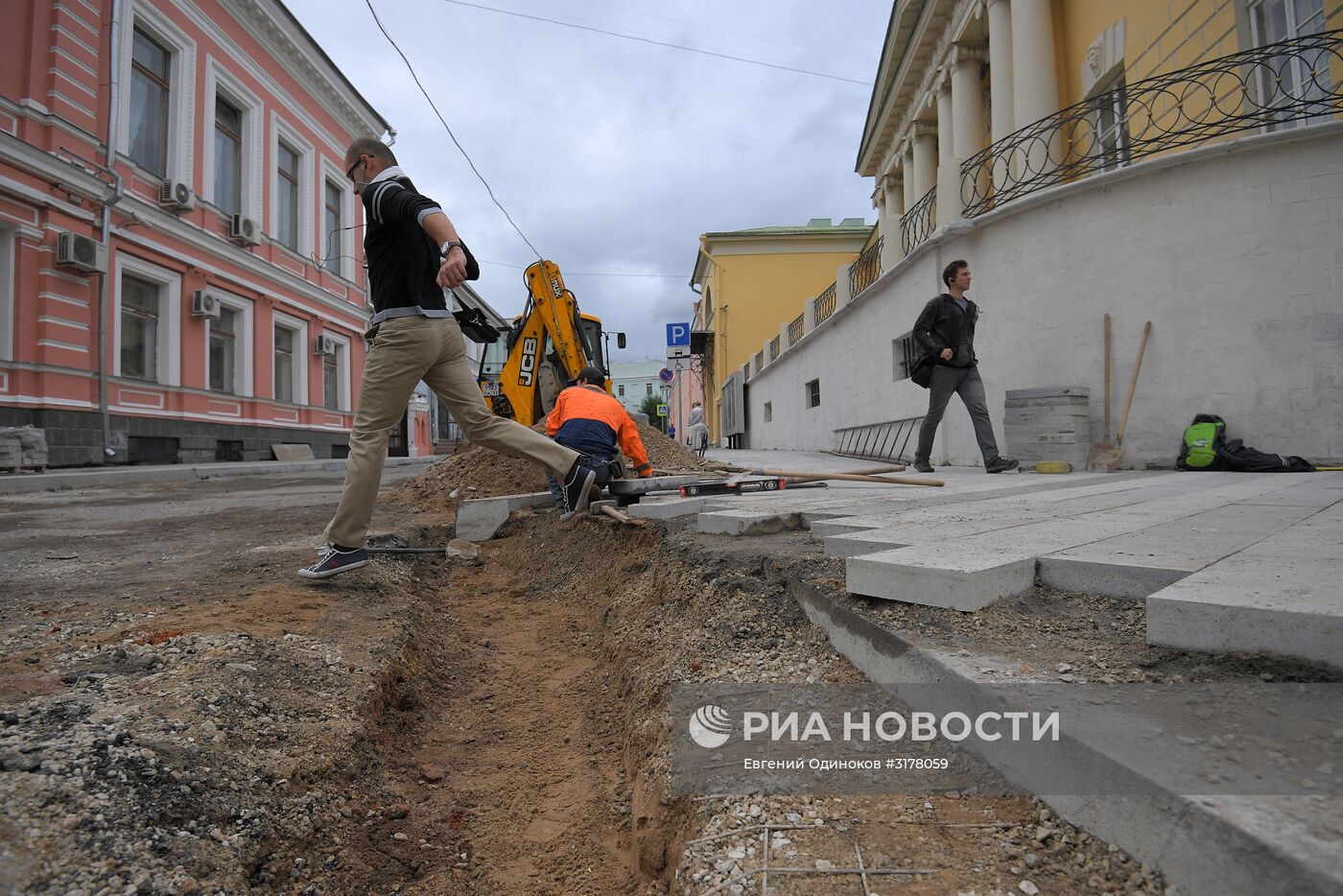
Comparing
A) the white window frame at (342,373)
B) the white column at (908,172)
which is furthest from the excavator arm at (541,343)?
the white window frame at (342,373)

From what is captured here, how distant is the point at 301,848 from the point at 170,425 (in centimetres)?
1318

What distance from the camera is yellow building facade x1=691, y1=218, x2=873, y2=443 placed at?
25250mm

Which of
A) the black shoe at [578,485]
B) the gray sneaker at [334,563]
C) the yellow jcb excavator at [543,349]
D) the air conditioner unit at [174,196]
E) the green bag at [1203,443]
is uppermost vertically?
the air conditioner unit at [174,196]

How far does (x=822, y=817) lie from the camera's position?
1.30 m

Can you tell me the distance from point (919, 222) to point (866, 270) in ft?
7.71

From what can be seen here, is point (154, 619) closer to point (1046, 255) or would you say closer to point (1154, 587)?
point (1154, 587)

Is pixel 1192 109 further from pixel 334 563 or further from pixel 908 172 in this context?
pixel 908 172

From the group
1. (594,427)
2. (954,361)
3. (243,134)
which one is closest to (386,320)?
(594,427)

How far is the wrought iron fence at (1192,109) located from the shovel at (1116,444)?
1.87 m

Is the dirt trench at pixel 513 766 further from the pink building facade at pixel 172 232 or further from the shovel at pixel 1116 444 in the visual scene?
the pink building facade at pixel 172 232

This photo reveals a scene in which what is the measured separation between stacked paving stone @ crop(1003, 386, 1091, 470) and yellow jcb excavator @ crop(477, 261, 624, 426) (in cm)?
497

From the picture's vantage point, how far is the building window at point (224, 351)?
541 inches

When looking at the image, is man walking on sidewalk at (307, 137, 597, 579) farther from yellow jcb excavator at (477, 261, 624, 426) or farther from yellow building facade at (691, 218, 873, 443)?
yellow building facade at (691, 218, 873, 443)

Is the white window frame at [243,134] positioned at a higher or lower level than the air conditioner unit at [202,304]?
higher
